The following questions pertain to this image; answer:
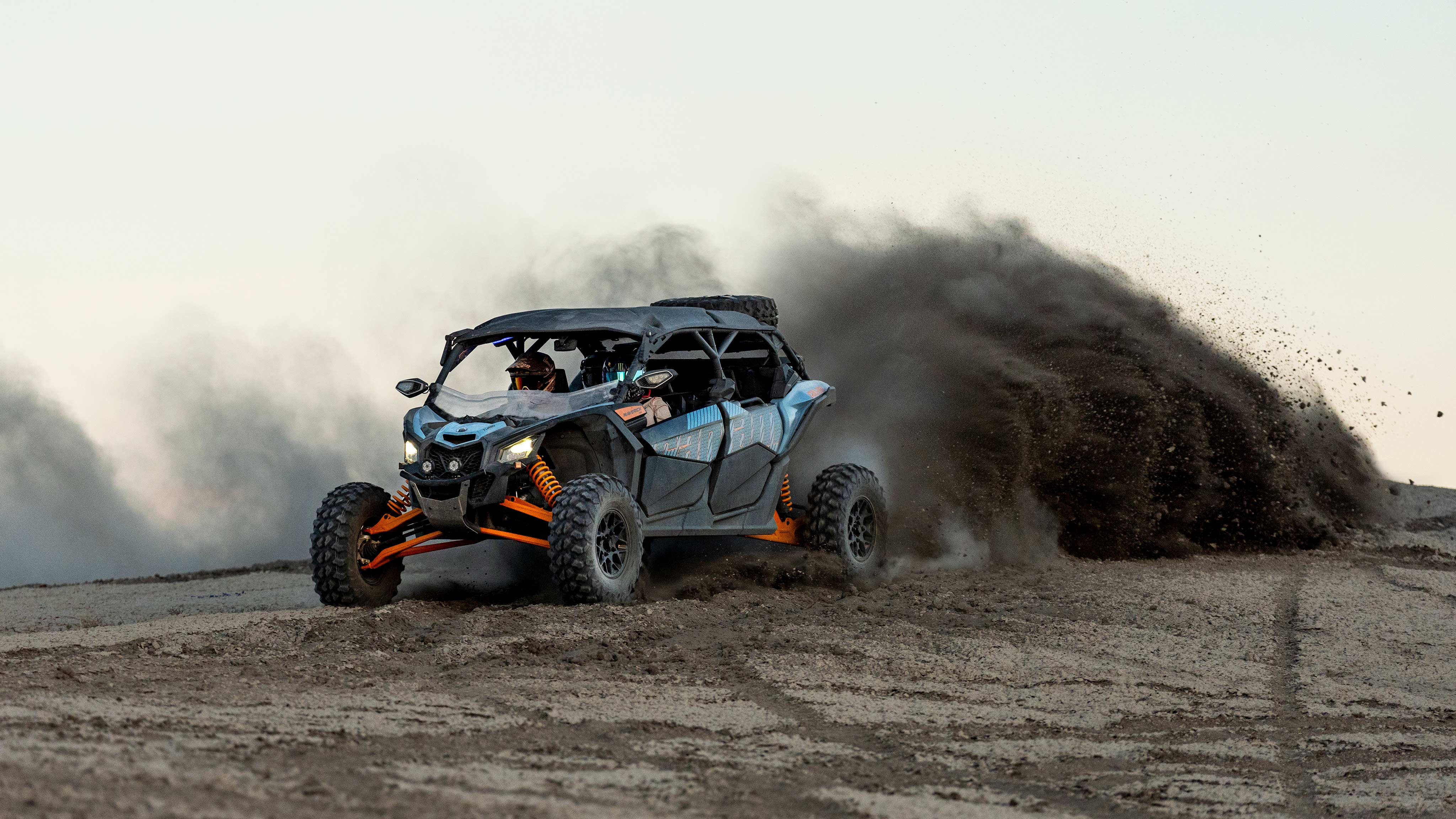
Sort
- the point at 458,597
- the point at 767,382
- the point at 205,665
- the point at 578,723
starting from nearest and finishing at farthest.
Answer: the point at 578,723, the point at 205,665, the point at 458,597, the point at 767,382

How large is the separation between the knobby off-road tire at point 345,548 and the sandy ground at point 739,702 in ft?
0.68

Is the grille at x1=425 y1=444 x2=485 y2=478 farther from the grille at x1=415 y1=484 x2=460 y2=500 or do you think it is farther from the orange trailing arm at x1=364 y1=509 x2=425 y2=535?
the orange trailing arm at x1=364 y1=509 x2=425 y2=535

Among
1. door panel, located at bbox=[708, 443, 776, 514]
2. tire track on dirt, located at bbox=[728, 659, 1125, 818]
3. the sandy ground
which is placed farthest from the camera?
door panel, located at bbox=[708, 443, 776, 514]

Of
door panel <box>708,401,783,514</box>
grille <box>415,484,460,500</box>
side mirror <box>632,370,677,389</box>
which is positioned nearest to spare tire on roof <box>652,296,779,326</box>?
door panel <box>708,401,783,514</box>

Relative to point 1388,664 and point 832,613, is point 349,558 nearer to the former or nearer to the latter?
point 832,613

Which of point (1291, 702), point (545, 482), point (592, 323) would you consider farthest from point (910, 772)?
point (592, 323)

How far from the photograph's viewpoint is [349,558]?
955 centimetres

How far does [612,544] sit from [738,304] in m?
3.28

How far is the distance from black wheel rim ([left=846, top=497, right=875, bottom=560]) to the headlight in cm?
317

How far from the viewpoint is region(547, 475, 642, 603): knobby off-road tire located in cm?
883

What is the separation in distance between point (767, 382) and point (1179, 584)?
4.14 m

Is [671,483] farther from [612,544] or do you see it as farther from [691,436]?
[612,544]

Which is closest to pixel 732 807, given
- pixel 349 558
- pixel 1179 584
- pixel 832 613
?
pixel 832 613

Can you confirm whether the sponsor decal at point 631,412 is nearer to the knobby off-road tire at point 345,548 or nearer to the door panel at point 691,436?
the door panel at point 691,436
